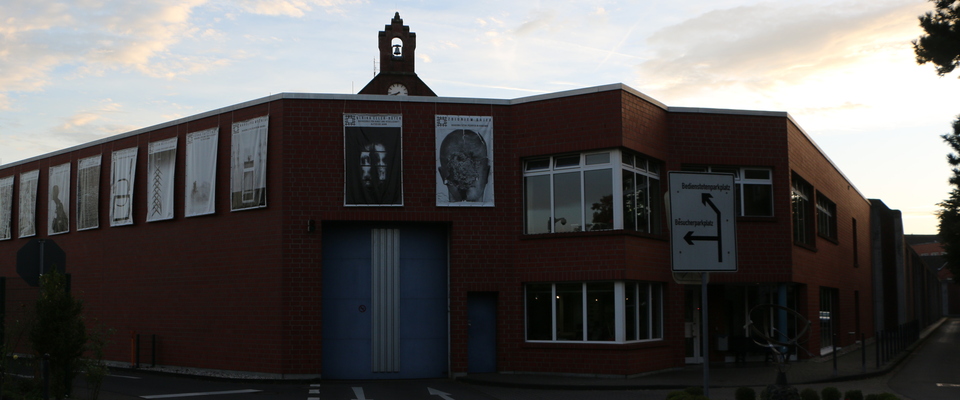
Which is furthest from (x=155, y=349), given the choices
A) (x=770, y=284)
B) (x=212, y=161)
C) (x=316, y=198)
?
(x=770, y=284)

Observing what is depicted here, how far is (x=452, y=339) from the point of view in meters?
20.2

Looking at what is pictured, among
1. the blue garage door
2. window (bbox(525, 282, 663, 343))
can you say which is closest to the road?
the blue garage door

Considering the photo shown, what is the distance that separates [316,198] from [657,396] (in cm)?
852

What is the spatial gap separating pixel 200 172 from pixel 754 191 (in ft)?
45.1

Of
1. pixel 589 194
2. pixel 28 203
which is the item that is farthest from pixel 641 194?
pixel 28 203

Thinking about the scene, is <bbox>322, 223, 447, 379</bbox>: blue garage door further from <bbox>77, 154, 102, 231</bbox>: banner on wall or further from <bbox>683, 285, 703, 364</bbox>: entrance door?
<bbox>77, 154, 102, 231</bbox>: banner on wall

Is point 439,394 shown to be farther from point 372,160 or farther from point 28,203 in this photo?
point 28,203

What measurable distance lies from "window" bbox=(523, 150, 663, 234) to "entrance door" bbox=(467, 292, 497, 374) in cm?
191

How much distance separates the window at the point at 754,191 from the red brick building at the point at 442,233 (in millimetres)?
57

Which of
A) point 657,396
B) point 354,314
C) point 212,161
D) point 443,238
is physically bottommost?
point 657,396

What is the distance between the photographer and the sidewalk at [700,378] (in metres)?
17.9

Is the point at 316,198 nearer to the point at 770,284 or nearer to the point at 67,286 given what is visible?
the point at 67,286

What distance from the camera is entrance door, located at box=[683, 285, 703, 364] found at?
22.4 m

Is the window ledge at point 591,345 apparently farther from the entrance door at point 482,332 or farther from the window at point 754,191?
the window at point 754,191
